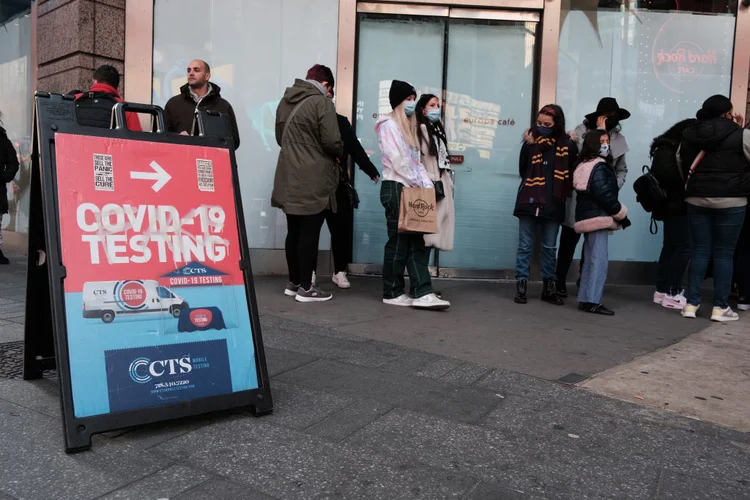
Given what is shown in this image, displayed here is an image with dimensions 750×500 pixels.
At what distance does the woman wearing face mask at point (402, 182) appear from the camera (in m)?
5.30

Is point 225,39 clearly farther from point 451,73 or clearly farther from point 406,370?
point 406,370

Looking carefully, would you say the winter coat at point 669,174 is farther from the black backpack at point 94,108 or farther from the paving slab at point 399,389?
the black backpack at point 94,108

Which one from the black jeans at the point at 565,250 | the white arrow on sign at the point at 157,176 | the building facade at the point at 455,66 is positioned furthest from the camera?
the building facade at the point at 455,66

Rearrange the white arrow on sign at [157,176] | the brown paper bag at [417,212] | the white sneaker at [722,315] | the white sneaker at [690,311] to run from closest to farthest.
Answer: the white arrow on sign at [157,176] < the brown paper bag at [417,212] < the white sneaker at [722,315] < the white sneaker at [690,311]

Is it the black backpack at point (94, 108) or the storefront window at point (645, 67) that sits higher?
the storefront window at point (645, 67)

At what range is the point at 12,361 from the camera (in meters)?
3.67

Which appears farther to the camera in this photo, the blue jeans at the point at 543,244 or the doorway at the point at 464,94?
the doorway at the point at 464,94

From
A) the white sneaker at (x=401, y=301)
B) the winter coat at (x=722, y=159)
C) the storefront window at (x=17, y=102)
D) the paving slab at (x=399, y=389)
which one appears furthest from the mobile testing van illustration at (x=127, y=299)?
the storefront window at (x=17, y=102)

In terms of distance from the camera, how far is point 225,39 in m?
7.22

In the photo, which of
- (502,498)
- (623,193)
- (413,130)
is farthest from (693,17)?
(502,498)

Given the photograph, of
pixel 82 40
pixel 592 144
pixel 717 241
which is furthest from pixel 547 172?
pixel 82 40

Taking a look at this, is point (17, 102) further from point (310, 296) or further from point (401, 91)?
point (401, 91)

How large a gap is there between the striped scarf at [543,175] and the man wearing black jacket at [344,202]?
1376 millimetres

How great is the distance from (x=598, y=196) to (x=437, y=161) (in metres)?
1.35
